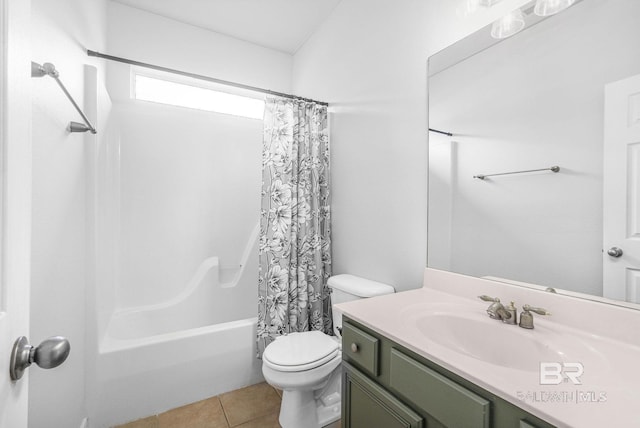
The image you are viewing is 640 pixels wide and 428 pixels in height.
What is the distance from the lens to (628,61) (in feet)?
2.73

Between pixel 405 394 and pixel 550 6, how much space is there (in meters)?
1.38

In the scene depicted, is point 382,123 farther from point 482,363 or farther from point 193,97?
point 193,97

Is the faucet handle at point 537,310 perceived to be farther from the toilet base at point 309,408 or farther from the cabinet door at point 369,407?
the toilet base at point 309,408

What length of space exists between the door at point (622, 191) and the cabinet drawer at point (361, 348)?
2.43 feet

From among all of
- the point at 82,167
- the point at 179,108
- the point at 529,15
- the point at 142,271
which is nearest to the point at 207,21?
the point at 179,108

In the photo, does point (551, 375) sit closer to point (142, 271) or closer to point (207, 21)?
point (142, 271)

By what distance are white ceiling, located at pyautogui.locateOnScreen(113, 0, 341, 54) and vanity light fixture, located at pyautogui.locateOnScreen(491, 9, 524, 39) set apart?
1.39 m

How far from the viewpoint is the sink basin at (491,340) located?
83 cm

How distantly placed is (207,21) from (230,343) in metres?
2.51

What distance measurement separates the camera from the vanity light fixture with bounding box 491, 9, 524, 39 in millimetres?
1065

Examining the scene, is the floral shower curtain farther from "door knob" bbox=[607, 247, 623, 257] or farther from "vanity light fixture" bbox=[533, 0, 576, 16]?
"door knob" bbox=[607, 247, 623, 257]

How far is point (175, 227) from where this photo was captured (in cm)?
241

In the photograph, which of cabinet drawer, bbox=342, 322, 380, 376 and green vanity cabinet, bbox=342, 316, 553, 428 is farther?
cabinet drawer, bbox=342, 322, 380, 376

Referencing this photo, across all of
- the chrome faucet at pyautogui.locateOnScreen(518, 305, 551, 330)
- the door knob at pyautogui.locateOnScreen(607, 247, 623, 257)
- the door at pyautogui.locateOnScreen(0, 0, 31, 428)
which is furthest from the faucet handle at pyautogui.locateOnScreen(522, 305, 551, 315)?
the door at pyautogui.locateOnScreen(0, 0, 31, 428)
